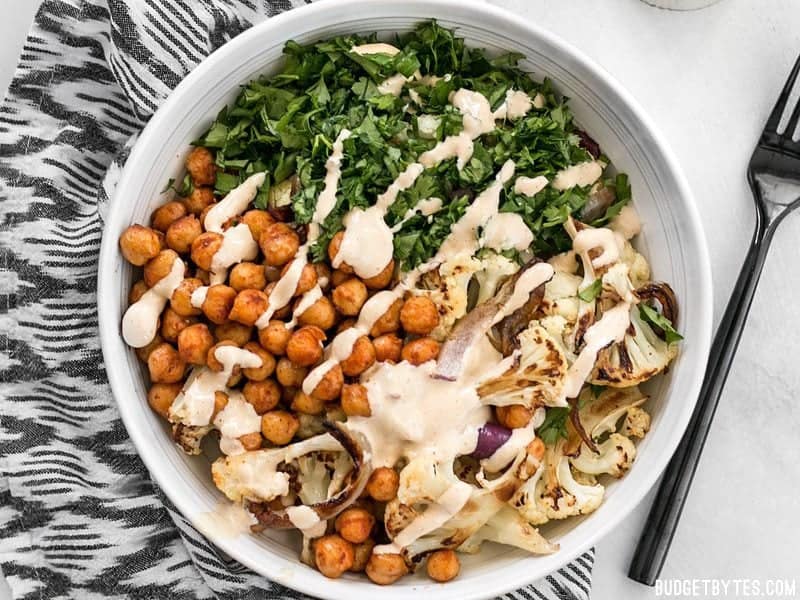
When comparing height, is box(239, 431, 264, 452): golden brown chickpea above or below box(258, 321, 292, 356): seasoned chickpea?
below

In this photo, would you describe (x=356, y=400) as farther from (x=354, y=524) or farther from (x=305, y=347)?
(x=354, y=524)

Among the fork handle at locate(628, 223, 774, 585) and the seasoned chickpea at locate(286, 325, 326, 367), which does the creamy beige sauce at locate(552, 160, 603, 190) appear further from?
the seasoned chickpea at locate(286, 325, 326, 367)

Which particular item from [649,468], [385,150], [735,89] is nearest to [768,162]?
[735,89]

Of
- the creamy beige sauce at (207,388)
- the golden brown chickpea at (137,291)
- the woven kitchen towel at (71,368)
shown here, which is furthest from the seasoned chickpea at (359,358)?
the woven kitchen towel at (71,368)

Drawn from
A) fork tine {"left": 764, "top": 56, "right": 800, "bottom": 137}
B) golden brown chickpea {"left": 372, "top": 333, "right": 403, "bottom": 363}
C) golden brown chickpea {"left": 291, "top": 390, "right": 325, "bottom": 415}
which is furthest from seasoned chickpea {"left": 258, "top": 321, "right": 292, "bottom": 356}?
fork tine {"left": 764, "top": 56, "right": 800, "bottom": 137}

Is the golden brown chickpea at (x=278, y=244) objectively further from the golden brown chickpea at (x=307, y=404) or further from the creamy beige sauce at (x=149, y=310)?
the golden brown chickpea at (x=307, y=404)

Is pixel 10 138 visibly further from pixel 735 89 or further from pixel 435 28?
pixel 735 89
